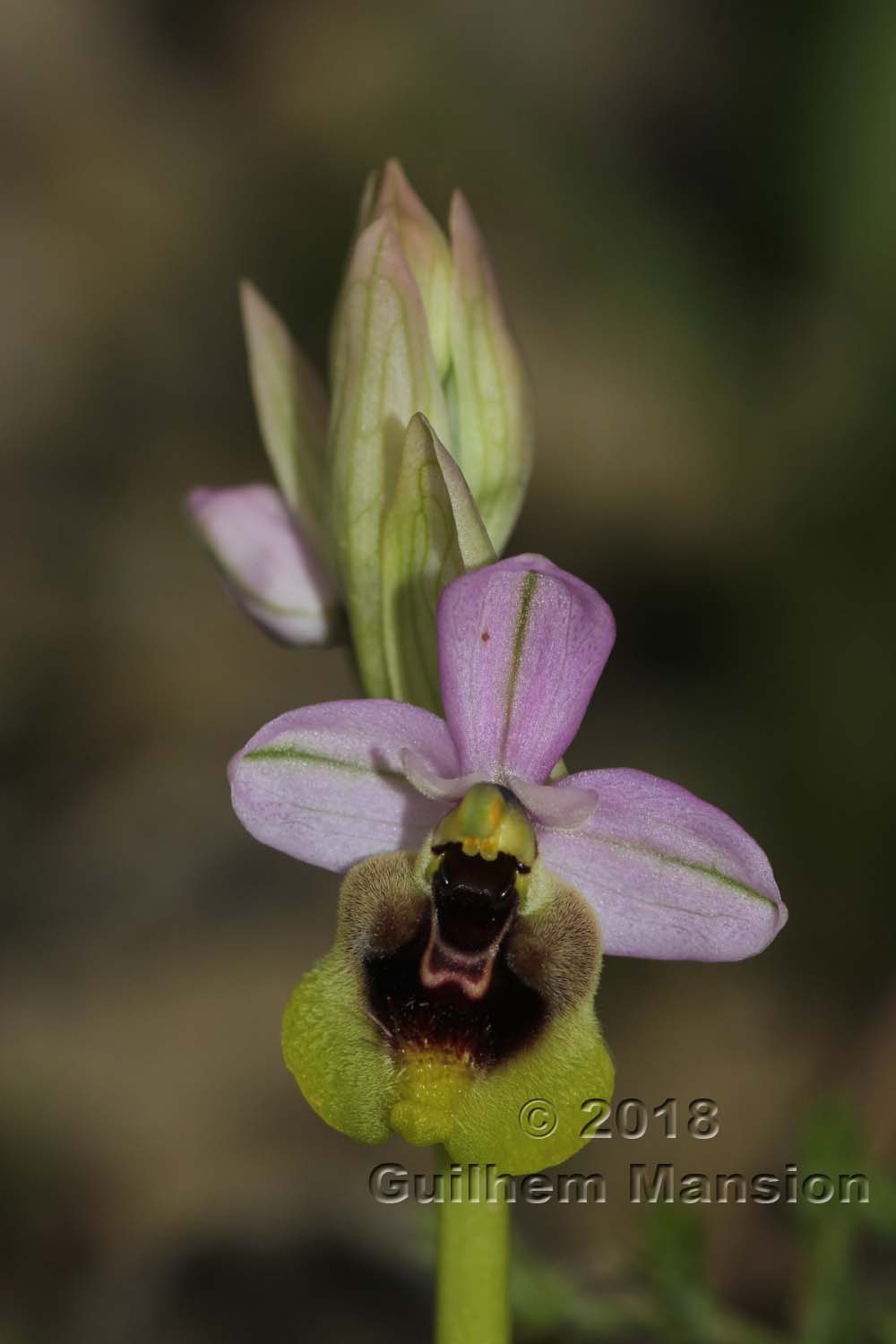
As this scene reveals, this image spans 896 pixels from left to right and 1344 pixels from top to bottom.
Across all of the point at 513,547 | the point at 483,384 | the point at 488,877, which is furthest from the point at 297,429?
the point at 513,547

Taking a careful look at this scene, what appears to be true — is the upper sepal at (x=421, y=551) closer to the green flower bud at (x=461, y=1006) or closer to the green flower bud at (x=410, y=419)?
the green flower bud at (x=410, y=419)

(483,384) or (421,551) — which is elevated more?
(483,384)

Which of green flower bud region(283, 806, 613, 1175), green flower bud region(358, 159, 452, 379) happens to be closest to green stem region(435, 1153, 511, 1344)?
green flower bud region(283, 806, 613, 1175)

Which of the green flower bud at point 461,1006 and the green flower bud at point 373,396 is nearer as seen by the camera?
the green flower bud at point 461,1006

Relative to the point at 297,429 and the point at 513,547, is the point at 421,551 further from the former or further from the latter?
the point at 513,547

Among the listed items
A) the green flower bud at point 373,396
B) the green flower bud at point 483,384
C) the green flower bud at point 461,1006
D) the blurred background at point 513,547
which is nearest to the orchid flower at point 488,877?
the green flower bud at point 461,1006

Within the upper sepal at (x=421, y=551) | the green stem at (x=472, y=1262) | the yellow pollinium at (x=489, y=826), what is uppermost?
the upper sepal at (x=421, y=551)
